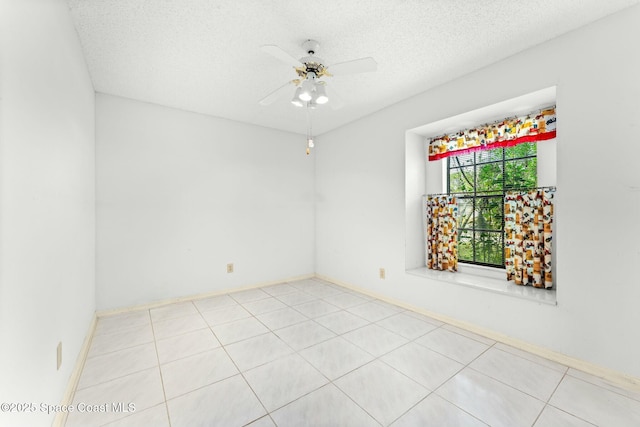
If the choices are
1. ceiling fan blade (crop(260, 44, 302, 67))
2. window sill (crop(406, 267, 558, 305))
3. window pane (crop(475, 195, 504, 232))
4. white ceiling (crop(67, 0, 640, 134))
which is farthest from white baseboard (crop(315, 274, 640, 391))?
ceiling fan blade (crop(260, 44, 302, 67))

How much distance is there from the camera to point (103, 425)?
1.43m

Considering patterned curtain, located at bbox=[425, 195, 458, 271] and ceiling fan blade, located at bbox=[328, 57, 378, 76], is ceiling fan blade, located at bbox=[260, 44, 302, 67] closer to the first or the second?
ceiling fan blade, located at bbox=[328, 57, 378, 76]

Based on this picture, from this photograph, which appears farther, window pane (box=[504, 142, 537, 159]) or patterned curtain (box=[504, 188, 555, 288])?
window pane (box=[504, 142, 537, 159])

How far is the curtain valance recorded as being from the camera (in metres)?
2.36

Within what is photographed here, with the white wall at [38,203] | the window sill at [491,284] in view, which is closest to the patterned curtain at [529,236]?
the window sill at [491,284]

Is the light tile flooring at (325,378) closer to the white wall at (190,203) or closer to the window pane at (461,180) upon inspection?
the white wall at (190,203)

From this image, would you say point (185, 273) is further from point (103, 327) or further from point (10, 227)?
point (10, 227)

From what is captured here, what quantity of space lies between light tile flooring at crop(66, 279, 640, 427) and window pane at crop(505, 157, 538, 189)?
1.56m

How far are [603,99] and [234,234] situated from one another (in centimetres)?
387

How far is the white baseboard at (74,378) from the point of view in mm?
1433

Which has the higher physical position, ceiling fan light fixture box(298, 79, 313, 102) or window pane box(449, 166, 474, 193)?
ceiling fan light fixture box(298, 79, 313, 102)

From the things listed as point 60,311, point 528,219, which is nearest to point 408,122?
point 528,219

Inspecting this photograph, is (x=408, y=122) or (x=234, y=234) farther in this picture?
(x=234, y=234)

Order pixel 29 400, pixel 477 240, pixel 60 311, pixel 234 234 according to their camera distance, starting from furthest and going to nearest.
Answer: pixel 234 234 < pixel 477 240 < pixel 60 311 < pixel 29 400
